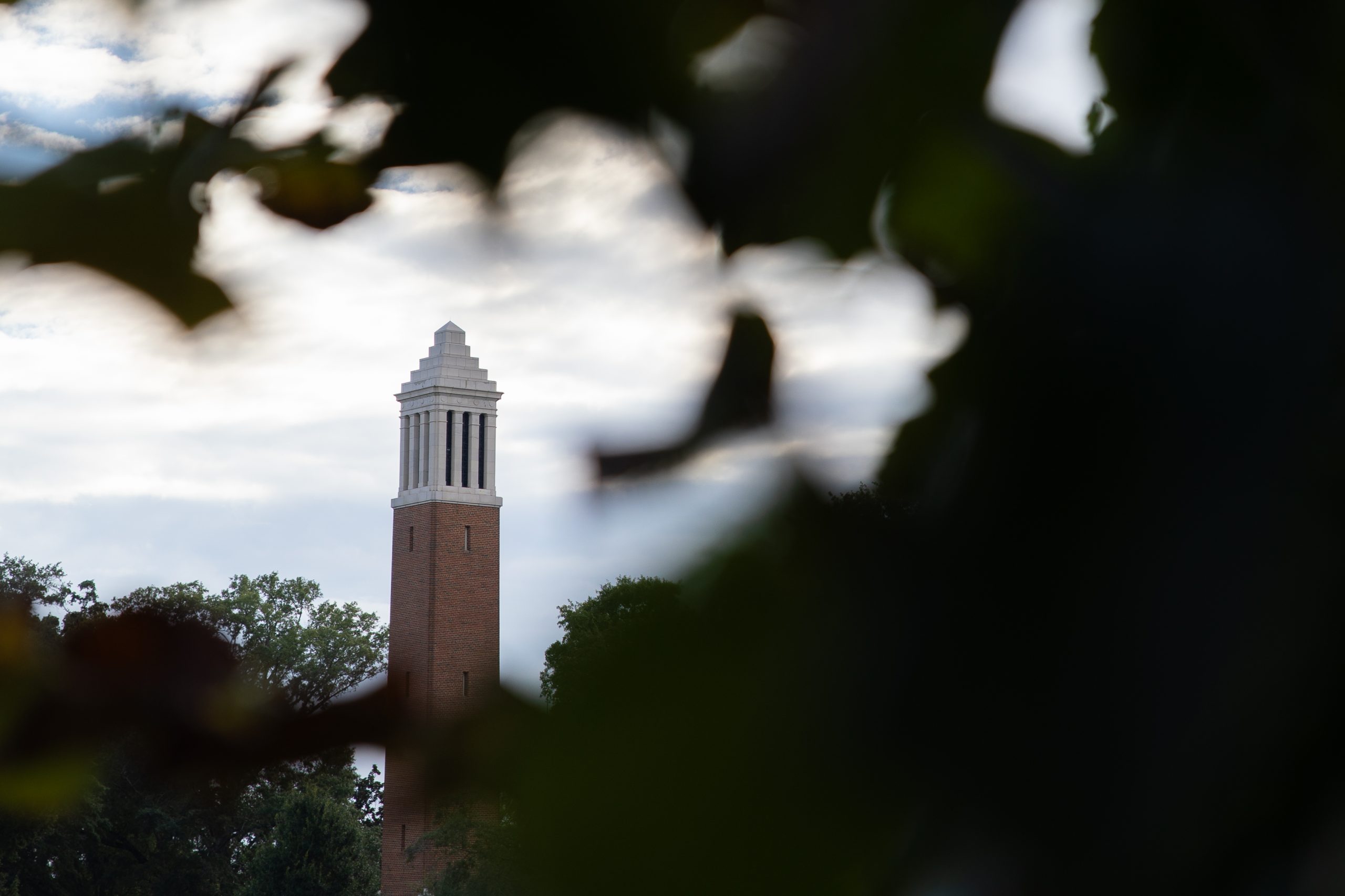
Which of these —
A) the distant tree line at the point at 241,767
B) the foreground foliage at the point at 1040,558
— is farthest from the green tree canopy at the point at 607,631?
the distant tree line at the point at 241,767

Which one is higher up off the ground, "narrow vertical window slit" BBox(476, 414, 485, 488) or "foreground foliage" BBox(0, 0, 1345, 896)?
"narrow vertical window slit" BBox(476, 414, 485, 488)

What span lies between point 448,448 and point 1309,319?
Answer: 40 centimetres

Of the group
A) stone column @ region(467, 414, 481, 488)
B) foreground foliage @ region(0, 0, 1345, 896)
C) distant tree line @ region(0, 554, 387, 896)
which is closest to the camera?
foreground foliage @ region(0, 0, 1345, 896)

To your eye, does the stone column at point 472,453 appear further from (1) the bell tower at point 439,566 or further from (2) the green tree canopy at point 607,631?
(2) the green tree canopy at point 607,631

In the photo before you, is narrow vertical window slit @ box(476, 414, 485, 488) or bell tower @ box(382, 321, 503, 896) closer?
bell tower @ box(382, 321, 503, 896)

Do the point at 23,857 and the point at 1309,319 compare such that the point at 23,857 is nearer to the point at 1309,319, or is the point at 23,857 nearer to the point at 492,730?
the point at 492,730

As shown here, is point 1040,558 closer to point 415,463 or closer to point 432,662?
point 432,662

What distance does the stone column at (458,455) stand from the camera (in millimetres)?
562

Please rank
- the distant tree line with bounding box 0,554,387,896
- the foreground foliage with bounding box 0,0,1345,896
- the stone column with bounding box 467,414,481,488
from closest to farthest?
the foreground foliage with bounding box 0,0,1345,896
the distant tree line with bounding box 0,554,387,896
the stone column with bounding box 467,414,481,488

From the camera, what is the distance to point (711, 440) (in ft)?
1.26

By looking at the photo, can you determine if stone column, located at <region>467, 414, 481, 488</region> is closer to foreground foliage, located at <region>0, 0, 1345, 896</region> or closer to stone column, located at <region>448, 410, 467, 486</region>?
stone column, located at <region>448, 410, 467, 486</region>

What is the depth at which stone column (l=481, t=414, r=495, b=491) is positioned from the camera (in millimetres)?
451

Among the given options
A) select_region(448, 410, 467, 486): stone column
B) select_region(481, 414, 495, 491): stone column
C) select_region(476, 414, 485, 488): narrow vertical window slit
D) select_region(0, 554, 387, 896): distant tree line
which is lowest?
select_region(0, 554, 387, 896): distant tree line

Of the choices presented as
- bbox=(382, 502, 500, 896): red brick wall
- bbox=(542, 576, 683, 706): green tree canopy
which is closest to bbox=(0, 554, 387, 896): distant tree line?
bbox=(382, 502, 500, 896): red brick wall
